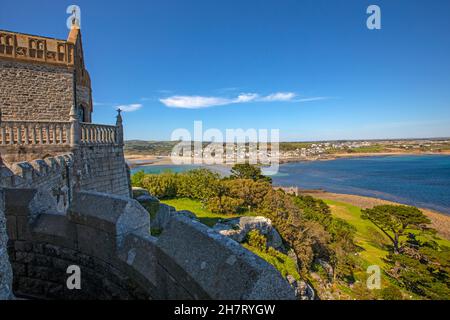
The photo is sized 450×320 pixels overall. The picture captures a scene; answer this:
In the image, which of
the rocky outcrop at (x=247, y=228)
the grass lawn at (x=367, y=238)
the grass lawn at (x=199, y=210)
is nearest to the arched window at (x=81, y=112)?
the grass lawn at (x=199, y=210)

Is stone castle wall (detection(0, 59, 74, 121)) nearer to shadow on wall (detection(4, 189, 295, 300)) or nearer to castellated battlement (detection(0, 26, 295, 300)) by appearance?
castellated battlement (detection(0, 26, 295, 300))

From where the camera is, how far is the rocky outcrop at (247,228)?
1612cm

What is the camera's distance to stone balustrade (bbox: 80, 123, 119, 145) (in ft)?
34.0

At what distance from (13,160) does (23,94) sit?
17.5ft

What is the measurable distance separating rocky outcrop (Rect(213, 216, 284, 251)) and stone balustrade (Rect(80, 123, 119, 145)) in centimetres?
Answer: 845

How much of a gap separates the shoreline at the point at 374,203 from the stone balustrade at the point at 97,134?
139 feet

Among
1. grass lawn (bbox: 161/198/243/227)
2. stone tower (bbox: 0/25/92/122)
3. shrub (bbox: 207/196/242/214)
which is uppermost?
stone tower (bbox: 0/25/92/122)

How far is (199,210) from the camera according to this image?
22.4 meters

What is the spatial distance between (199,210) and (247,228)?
626 centimetres

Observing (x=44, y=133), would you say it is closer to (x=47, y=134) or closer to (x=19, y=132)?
(x=47, y=134)

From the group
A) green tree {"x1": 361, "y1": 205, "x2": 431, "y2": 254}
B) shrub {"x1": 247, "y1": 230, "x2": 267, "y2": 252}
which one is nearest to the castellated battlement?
shrub {"x1": 247, "y1": 230, "x2": 267, "y2": 252}

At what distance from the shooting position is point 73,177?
30.9 ft

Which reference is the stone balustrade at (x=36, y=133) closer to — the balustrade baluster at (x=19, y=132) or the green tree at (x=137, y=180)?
the balustrade baluster at (x=19, y=132)
